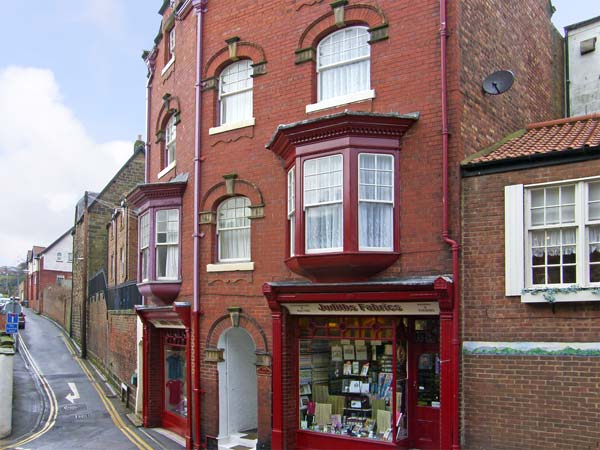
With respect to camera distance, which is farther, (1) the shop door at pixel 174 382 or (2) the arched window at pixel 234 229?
(1) the shop door at pixel 174 382

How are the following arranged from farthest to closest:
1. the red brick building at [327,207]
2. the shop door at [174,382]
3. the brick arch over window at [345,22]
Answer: the shop door at [174,382] → the brick arch over window at [345,22] → the red brick building at [327,207]

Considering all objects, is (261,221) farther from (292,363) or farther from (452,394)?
(452,394)

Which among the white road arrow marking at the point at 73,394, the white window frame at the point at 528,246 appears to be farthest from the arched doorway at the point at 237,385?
the white road arrow marking at the point at 73,394

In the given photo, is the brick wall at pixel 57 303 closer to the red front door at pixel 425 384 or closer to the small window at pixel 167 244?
the small window at pixel 167 244

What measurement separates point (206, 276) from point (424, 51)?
7275 mm

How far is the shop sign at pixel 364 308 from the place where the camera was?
11.4 m

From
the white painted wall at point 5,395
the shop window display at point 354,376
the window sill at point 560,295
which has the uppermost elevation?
Answer: the window sill at point 560,295

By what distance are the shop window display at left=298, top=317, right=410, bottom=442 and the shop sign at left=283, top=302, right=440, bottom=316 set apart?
0.29 metres

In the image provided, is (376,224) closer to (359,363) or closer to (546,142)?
(359,363)

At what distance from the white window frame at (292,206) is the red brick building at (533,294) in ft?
11.3

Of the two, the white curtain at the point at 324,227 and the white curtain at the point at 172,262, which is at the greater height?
the white curtain at the point at 324,227

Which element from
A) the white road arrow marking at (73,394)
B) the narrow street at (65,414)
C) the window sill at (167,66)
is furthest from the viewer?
the white road arrow marking at (73,394)

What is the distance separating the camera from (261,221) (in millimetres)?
14000

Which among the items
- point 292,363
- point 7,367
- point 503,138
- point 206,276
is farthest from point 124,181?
point 503,138
